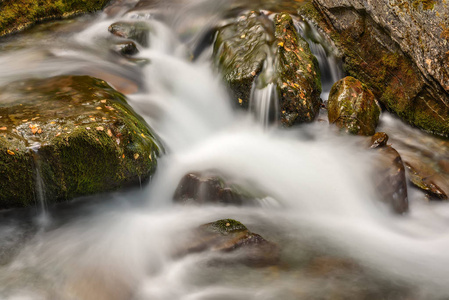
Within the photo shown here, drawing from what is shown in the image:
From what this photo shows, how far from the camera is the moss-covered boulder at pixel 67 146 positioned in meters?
3.94

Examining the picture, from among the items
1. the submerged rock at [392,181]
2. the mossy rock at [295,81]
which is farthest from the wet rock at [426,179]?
the mossy rock at [295,81]

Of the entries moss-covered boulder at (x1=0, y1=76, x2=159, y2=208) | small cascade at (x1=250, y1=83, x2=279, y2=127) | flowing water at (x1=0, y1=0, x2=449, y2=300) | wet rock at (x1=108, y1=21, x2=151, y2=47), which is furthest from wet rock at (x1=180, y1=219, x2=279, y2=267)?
wet rock at (x1=108, y1=21, x2=151, y2=47)

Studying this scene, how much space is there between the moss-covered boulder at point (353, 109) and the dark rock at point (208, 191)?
2.29 metres

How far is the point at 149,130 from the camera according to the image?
5297 mm

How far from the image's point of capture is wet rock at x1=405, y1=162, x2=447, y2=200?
15.9 feet

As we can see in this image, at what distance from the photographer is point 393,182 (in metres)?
4.69

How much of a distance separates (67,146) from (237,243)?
2175 mm

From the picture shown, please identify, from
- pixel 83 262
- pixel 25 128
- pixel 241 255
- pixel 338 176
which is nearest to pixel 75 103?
pixel 25 128

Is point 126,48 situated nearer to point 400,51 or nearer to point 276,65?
point 276,65

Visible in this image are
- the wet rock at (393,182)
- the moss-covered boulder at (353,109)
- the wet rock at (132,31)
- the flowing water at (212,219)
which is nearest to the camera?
the flowing water at (212,219)

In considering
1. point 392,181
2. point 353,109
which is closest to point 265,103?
point 353,109

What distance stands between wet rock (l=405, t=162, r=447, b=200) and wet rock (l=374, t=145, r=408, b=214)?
0.39 meters

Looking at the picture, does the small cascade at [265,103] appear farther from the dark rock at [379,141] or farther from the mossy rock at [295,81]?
the dark rock at [379,141]

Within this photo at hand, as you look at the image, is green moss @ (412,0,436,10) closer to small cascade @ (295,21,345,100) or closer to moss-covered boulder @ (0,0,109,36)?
small cascade @ (295,21,345,100)
